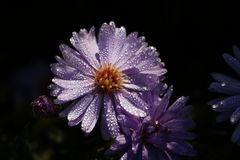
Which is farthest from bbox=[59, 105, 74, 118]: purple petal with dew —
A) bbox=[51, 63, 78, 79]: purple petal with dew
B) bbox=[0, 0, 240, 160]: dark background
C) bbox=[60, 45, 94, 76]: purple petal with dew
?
bbox=[0, 0, 240, 160]: dark background

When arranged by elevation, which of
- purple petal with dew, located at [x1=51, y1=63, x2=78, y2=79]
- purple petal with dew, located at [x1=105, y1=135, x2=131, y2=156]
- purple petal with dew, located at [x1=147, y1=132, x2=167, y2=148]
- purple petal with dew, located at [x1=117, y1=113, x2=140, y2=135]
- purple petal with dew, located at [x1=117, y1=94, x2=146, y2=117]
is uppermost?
purple petal with dew, located at [x1=51, y1=63, x2=78, y2=79]

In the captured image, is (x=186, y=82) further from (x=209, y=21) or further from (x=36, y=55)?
(x=36, y=55)

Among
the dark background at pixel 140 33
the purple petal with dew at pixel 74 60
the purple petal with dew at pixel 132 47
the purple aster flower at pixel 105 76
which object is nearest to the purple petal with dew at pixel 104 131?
the purple aster flower at pixel 105 76

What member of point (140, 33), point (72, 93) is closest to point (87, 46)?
point (72, 93)

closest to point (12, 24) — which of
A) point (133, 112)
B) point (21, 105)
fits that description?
point (21, 105)

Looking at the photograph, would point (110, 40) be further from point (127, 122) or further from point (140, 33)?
point (140, 33)

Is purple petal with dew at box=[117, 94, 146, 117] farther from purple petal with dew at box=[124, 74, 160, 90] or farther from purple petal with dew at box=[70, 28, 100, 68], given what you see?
purple petal with dew at box=[70, 28, 100, 68]

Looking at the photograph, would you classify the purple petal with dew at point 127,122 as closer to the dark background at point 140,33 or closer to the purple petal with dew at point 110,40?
the purple petal with dew at point 110,40
